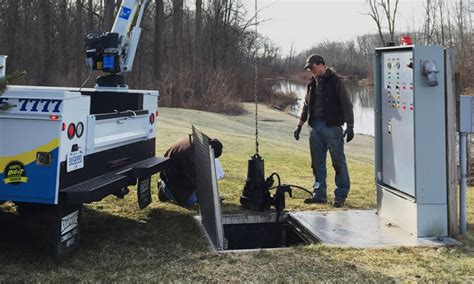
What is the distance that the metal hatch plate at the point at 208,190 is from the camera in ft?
16.6

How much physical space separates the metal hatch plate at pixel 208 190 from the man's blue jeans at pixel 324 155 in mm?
1770

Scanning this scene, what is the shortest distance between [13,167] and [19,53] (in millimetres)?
34407

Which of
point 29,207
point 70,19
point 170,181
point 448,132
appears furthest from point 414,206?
point 70,19

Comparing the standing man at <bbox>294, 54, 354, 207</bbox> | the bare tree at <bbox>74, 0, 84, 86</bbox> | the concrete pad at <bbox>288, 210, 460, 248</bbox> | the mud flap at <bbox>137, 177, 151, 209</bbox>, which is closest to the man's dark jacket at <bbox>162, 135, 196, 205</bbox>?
the mud flap at <bbox>137, 177, 151, 209</bbox>

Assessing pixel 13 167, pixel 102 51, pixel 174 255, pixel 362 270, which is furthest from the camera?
pixel 102 51

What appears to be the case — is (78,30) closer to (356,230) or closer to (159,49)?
(159,49)

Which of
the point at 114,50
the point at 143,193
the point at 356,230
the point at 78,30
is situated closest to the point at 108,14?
the point at 78,30

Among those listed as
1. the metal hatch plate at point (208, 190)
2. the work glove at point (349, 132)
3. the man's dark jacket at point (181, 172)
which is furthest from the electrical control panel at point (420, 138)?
the man's dark jacket at point (181, 172)

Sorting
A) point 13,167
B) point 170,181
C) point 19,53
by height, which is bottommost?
point 170,181

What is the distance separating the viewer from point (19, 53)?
116 feet

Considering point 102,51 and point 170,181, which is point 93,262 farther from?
point 102,51

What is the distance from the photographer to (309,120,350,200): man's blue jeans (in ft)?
22.9

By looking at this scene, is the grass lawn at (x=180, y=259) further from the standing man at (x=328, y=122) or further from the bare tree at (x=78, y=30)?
the bare tree at (x=78, y=30)

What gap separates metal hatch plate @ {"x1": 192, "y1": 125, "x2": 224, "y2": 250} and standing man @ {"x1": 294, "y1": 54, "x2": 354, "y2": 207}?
1.77m
